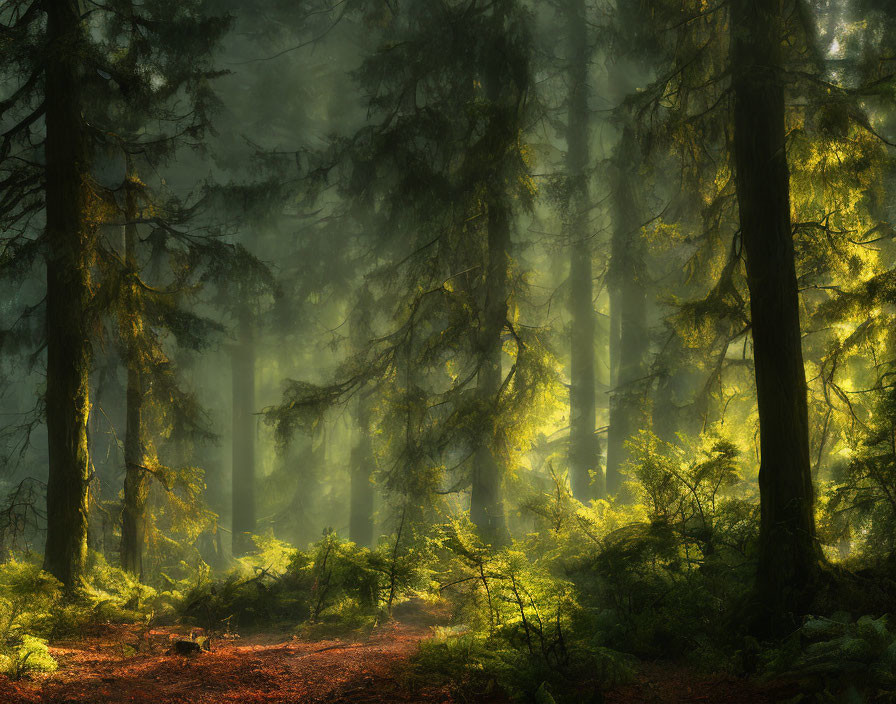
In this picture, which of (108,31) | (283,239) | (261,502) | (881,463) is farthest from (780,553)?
(261,502)

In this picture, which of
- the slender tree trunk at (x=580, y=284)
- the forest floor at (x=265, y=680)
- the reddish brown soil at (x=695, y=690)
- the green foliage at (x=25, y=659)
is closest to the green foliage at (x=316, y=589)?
the forest floor at (x=265, y=680)

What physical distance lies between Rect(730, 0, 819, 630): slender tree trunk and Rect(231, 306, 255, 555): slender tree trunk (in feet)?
54.0

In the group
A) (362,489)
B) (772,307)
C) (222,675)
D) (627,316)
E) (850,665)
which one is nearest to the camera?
(850,665)

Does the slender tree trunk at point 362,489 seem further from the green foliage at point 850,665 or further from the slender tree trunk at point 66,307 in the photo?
the green foliage at point 850,665

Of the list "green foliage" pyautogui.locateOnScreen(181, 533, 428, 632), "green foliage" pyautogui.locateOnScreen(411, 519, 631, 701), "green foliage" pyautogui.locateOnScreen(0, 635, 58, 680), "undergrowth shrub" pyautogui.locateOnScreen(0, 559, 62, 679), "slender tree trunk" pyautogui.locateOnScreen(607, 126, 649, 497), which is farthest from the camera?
"slender tree trunk" pyautogui.locateOnScreen(607, 126, 649, 497)

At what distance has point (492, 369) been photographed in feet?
37.8

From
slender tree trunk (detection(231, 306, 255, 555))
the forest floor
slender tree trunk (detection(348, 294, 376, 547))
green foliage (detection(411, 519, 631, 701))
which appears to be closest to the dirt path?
the forest floor

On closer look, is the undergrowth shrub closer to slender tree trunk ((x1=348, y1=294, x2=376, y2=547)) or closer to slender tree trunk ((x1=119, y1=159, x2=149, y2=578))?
slender tree trunk ((x1=119, y1=159, x2=149, y2=578))

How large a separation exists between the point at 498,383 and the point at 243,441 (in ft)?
39.1

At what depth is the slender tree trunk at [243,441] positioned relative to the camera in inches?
811

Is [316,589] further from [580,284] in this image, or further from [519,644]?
[580,284]

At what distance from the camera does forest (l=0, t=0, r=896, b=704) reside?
563cm

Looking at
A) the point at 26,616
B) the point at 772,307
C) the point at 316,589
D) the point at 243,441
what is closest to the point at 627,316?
→ the point at 772,307

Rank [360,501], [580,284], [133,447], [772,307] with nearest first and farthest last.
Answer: [772,307]
[133,447]
[580,284]
[360,501]
